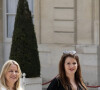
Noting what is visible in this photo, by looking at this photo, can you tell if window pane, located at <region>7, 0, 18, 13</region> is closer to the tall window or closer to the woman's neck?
the tall window

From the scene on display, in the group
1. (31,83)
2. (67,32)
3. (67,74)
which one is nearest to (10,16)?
(67,32)

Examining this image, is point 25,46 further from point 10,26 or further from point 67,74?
point 67,74

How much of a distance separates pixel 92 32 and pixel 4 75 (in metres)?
8.69

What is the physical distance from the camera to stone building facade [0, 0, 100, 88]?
13.0 metres

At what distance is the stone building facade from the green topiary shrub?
2.02 m

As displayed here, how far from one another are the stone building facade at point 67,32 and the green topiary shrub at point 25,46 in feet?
6.61

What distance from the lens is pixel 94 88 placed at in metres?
12.4

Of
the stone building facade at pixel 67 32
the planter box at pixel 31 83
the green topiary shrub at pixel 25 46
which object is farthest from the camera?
the stone building facade at pixel 67 32

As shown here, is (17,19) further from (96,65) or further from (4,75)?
(4,75)

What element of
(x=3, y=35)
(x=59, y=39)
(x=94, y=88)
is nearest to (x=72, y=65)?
(x=94, y=88)

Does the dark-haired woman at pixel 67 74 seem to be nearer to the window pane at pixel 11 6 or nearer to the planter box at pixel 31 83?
the planter box at pixel 31 83

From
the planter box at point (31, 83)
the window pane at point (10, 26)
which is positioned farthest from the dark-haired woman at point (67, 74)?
the window pane at point (10, 26)

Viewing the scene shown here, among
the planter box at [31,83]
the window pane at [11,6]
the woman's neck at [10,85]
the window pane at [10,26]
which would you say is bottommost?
the planter box at [31,83]

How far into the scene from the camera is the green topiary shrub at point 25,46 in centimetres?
1115
